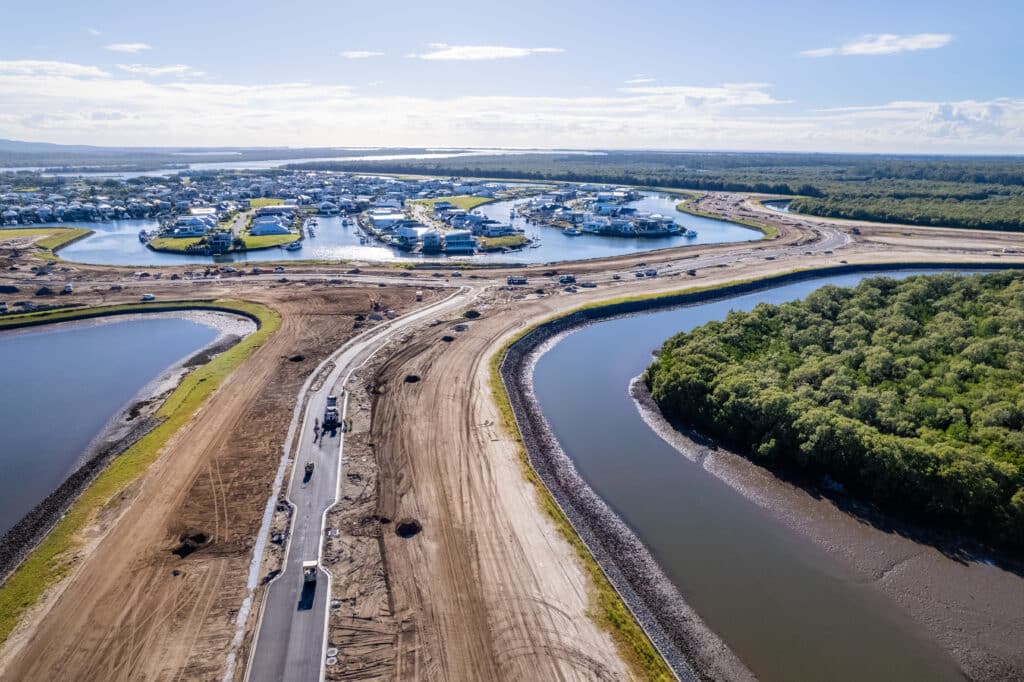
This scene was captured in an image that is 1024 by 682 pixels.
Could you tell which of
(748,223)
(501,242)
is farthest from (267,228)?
(748,223)

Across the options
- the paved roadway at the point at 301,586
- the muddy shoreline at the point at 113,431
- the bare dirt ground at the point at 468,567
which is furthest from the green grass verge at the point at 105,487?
the bare dirt ground at the point at 468,567

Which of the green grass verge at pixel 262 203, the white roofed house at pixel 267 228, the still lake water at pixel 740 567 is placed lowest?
the still lake water at pixel 740 567

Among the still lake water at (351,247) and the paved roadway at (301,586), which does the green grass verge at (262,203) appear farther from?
the paved roadway at (301,586)

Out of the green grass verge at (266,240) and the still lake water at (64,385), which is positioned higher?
the green grass verge at (266,240)

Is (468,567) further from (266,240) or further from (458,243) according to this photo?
(266,240)

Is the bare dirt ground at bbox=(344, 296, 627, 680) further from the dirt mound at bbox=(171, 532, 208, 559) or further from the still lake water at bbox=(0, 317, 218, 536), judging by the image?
the still lake water at bbox=(0, 317, 218, 536)

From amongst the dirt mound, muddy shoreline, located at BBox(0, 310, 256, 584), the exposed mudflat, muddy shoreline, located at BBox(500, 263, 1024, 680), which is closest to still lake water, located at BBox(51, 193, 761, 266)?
muddy shoreline, located at BBox(0, 310, 256, 584)
